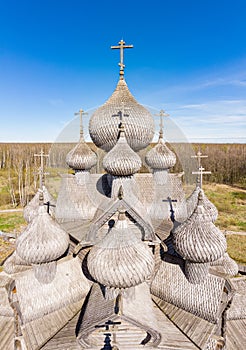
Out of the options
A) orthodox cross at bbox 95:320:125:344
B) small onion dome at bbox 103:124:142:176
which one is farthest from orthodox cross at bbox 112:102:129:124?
orthodox cross at bbox 95:320:125:344

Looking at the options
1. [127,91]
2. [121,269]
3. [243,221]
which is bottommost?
[243,221]

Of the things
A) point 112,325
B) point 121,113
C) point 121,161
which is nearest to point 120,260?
point 112,325

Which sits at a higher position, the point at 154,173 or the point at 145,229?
the point at 154,173

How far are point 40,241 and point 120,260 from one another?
201cm

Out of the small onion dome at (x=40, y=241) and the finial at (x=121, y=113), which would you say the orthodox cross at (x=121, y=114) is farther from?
the small onion dome at (x=40, y=241)

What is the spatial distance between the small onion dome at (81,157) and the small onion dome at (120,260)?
4172 millimetres

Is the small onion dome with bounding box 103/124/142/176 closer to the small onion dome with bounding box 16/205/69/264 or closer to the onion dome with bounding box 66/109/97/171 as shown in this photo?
the small onion dome with bounding box 16/205/69/264

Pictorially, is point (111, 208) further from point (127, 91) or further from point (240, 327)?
point (240, 327)

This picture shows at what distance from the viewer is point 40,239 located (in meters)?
5.73

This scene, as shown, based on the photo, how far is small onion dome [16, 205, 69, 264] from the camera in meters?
5.72

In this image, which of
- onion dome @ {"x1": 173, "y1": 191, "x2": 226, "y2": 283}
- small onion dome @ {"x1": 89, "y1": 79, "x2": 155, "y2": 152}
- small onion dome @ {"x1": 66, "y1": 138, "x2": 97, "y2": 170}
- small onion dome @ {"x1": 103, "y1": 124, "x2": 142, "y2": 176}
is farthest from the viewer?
small onion dome @ {"x1": 66, "y1": 138, "x2": 97, "y2": 170}

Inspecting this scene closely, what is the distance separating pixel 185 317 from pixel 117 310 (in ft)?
7.09

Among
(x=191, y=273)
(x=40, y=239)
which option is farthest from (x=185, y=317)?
(x=40, y=239)

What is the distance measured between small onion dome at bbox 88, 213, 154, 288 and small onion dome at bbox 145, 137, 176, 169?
4755mm
